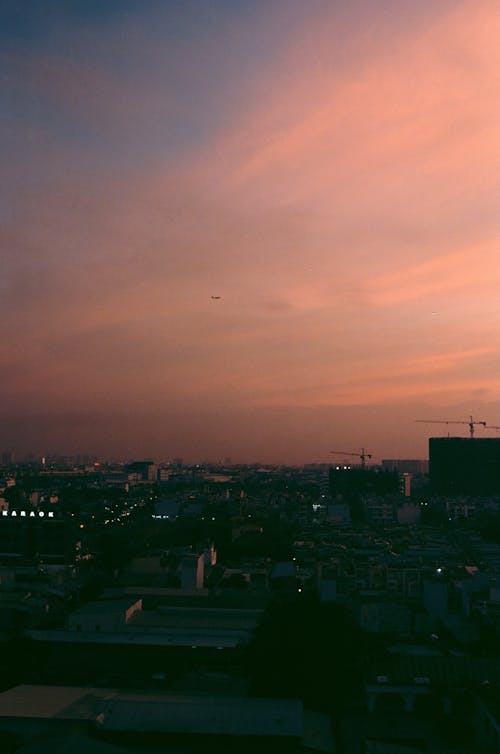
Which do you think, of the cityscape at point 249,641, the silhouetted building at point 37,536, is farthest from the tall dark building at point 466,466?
the silhouetted building at point 37,536

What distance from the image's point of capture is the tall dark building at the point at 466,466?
2517 cm

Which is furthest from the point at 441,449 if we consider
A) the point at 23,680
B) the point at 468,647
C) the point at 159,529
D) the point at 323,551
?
the point at 23,680

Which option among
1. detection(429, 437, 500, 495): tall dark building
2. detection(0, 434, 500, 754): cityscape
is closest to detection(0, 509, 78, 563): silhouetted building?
detection(0, 434, 500, 754): cityscape

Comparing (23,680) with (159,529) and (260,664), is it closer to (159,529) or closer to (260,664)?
(260,664)

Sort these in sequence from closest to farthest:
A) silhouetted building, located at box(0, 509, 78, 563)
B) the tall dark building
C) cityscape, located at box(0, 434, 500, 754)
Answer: cityscape, located at box(0, 434, 500, 754) < silhouetted building, located at box(0, 509, 78, 563) < the tall dark building

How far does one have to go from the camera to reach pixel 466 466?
84.4 feet

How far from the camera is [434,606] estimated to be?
25.0ft

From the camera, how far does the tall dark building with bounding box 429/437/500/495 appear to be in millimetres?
25172

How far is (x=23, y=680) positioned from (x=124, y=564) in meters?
4.61

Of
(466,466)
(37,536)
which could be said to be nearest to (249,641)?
(37,536)

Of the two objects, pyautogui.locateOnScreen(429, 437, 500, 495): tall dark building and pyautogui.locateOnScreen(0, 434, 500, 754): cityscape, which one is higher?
pyautogui.locateOnScreen(429, 437, 500, 495): tall dark building

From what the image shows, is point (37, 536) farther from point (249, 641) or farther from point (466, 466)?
point (466, 466)

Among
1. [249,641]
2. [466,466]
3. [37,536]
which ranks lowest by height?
[249,641]

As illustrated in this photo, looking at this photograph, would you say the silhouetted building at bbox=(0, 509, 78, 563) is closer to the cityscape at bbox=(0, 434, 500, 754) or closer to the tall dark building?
the cityscape at bbox=(0, 434, 500, 754)
